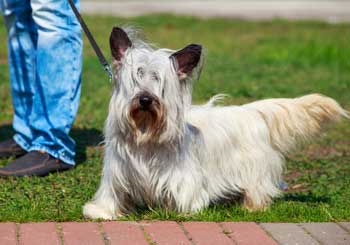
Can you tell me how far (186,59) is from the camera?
211 inches

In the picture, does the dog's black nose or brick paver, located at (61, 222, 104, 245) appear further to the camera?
the dog's black nose

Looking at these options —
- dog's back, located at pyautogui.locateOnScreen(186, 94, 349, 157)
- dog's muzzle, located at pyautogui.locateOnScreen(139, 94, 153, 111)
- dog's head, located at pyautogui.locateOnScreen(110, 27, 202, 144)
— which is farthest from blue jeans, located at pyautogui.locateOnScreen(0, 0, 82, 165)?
dog's muzzle, located at pyautogui.locateOnScreen(139, 94, 153, 111)

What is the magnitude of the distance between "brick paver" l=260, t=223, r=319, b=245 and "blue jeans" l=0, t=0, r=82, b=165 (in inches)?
83.0

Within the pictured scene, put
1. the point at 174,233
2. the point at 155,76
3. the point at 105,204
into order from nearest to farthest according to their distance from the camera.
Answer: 1. the point at 174,233
2. the point at 155,76
3. the point at 105,204

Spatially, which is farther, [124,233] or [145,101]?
[145,101]

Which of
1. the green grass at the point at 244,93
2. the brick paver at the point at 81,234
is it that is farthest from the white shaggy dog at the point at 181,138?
the brick paver at the point at 81,234

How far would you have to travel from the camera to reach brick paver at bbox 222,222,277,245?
16.1ft

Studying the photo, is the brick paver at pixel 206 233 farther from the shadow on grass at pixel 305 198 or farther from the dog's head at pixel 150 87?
the shadow on grass at pixel 305 198

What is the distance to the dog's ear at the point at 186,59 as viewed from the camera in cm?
532

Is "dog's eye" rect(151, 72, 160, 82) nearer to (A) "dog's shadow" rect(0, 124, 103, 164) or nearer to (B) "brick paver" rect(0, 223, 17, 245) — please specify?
(B) "brick paver" rect(0, 223, 17, 245)

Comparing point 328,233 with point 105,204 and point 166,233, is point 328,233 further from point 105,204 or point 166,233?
point 105,204

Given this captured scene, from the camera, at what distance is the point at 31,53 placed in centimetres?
716

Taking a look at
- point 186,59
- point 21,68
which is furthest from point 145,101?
point 21,68

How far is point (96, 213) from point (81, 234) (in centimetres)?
45
